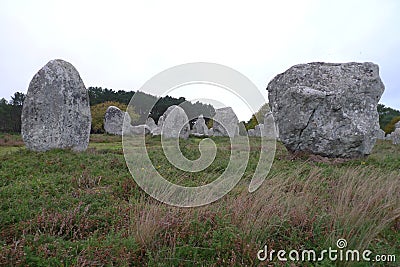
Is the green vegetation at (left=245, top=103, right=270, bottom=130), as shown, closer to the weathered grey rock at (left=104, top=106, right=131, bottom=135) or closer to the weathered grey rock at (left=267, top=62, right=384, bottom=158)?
the weathered grey rock at (left=267, top=62, right=384, bottom=158)

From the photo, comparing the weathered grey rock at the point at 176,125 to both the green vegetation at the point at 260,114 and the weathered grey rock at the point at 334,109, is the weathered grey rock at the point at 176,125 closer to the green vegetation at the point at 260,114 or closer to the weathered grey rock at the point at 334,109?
the green vegetation at the point at 260,114

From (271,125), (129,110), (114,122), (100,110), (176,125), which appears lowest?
(271,125)

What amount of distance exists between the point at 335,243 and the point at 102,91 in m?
52.7

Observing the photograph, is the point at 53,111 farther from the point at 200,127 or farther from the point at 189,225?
the point at 200,127

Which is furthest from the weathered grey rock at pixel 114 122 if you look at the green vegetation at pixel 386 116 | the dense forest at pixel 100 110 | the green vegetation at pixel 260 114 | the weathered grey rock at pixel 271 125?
the green vegetation at pixel 386 116

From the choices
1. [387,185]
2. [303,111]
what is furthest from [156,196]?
[303,111]

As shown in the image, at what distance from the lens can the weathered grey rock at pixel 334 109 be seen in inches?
370

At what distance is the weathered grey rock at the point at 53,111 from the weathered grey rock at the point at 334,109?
287 inches

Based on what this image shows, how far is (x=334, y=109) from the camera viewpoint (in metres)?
9.45

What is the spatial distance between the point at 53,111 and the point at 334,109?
9.14 metres

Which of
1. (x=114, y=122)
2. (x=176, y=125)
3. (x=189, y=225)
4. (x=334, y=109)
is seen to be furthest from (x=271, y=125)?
(x=114, y=122)

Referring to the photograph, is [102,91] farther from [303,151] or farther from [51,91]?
[303,151]

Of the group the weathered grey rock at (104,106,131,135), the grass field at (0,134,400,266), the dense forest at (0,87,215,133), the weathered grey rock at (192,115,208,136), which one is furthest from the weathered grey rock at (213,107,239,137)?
the grass field at (0,134,400,266)

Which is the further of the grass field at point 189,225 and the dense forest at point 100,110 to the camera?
the dense forest at point 100,110
